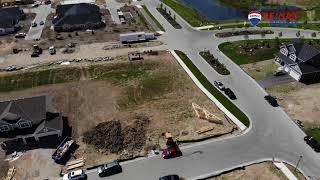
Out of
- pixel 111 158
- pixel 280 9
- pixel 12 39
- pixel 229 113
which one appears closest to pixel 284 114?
pixel 229 113

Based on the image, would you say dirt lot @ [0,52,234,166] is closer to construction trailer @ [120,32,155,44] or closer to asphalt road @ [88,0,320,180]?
asphalt road @ [88,0,320,180]

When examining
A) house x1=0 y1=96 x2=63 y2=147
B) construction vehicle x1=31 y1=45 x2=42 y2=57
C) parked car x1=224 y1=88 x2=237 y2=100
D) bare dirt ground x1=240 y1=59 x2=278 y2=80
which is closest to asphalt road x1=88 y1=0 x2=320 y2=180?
parked car x1=224 y1=88 x2=237 y2=100

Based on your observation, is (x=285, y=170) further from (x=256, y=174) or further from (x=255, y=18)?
(x=255, y=18)

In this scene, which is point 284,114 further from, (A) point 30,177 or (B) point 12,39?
(B) point 12,39

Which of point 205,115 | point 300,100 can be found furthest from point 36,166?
point 300,100

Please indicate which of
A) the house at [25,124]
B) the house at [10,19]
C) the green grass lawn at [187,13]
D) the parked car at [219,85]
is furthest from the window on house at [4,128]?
the green grass lawn at [187,13]

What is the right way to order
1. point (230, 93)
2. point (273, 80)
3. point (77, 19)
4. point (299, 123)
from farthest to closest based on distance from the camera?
point (77, 19), point (273, 80), point (230, 93), point (299, 123)

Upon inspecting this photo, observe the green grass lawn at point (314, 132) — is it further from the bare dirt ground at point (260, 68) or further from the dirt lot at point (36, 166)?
the dirt lot at point (36, 166)
